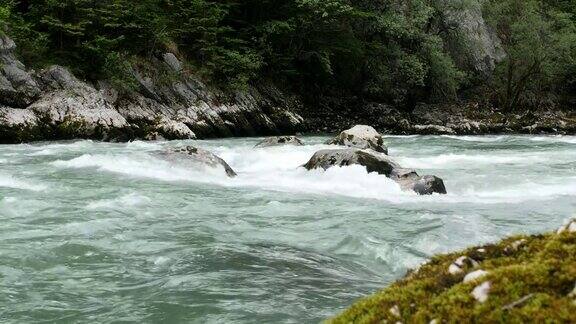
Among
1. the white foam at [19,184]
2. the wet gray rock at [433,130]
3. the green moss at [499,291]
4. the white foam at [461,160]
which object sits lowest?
the wet gray rock at [433,130]

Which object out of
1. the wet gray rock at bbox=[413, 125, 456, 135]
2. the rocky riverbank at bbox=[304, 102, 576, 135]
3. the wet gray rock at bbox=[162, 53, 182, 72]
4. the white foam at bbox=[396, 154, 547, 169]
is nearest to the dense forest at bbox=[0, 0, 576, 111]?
the wet gray rock at bbox=[162, 53, 182, 72]

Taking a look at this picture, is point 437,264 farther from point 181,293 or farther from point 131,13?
point 131,13

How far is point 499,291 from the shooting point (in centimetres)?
255

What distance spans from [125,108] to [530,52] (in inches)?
1026

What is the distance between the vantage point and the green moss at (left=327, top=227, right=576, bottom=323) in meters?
2.38

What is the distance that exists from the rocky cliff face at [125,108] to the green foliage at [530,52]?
689 inches

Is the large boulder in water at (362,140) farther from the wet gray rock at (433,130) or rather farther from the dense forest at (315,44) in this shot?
the wet gray rock at (433,130)

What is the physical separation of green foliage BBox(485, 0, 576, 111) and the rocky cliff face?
1749cm

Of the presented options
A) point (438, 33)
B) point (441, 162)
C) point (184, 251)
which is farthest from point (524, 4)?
point (184, 251)

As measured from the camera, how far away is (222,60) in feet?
88.9

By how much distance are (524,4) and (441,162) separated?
81.8 ft

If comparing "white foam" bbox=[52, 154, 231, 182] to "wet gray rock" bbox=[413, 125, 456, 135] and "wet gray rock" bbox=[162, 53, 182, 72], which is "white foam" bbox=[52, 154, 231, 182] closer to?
"wet gray rock" bbox=[162, 53, 182, 72]

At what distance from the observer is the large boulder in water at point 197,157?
1369 cm

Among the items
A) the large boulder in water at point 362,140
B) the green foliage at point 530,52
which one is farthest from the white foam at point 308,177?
the green foliage at point 530,52
